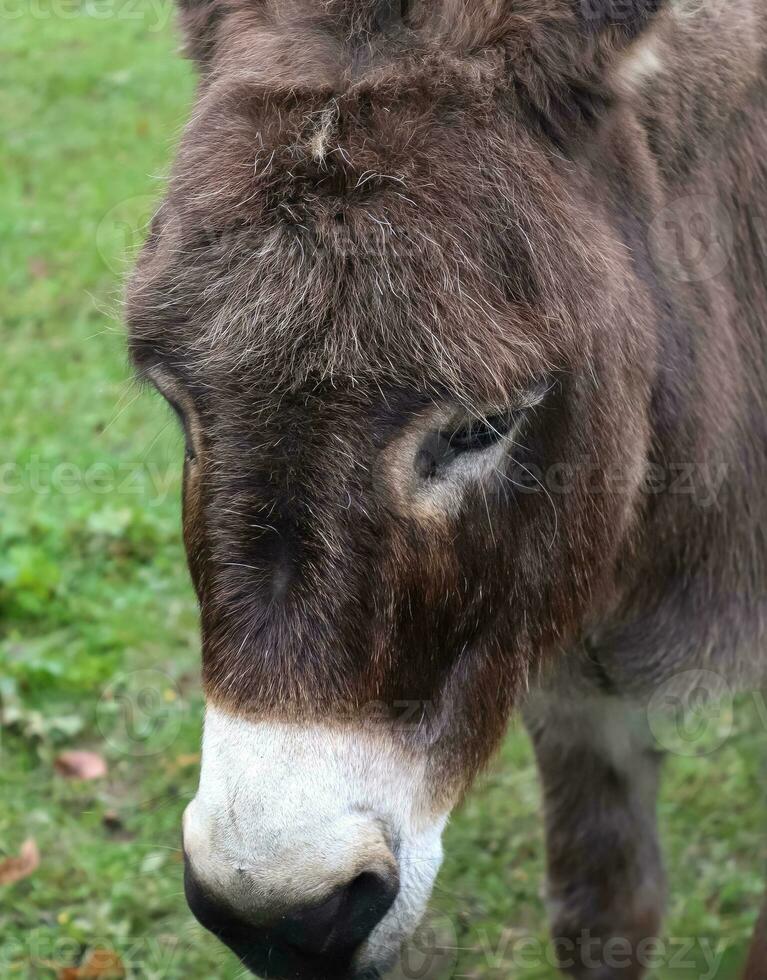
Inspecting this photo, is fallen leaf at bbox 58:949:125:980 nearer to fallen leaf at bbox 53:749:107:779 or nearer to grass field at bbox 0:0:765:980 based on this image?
grass field at bbox 0:0:765:980

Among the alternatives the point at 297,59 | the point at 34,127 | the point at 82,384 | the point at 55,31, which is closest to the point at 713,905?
the point at 297,59

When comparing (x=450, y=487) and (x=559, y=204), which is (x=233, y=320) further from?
(x=559, y=204)

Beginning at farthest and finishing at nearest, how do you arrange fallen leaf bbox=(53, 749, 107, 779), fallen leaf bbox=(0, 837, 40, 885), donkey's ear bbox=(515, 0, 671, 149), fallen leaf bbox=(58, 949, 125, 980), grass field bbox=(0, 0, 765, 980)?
fallen leaf bbox=(53, 749, 107, 779) < fallen leaf bbox=(0, 837, 40, 885) < grass field bbox=(0, 0, 765, 980) < fallen leaf bbox=(58, 949, 125, 980) < donkey's ear bbox=(515, 0, 671, 149)

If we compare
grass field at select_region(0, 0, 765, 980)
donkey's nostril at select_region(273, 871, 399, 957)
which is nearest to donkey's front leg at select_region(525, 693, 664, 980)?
grass field at select_region(0, 0, 765, 980)

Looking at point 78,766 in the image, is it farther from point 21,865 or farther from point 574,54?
point 574,54

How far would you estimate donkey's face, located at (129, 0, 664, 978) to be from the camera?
A: 205 cm

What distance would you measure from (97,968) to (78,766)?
0.94 meters

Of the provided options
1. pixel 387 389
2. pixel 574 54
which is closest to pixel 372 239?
pixel 387 389

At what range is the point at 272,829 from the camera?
2.00m

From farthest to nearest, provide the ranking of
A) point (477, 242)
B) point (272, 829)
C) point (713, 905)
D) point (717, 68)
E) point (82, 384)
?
point (82, 384) → point (713, 905) → point (717, 68) → point (477, 242) → point (272, 829)

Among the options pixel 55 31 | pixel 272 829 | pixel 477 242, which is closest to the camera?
pixel 272 829

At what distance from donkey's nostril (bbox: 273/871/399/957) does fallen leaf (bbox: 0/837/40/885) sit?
7.07ft

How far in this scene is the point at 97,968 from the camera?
3656 mm

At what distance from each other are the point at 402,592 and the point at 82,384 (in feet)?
15.7
